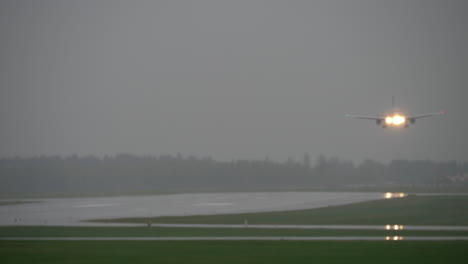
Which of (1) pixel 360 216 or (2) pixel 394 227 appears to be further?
(1) pixel 360 216

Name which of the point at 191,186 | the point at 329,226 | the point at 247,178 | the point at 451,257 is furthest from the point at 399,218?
the point at 247,178

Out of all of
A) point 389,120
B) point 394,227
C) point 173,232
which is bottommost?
point 173,232

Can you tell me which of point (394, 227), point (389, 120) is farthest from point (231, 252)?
point (389, 120)

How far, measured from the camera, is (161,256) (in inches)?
1171

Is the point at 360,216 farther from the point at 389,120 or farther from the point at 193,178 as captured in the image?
the point at 193,178

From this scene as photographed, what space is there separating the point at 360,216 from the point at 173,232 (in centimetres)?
2017

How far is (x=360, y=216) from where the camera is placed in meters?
56.7

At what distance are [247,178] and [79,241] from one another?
145 m

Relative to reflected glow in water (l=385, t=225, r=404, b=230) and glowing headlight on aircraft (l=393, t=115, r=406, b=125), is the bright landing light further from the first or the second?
reflected glow in water (l=385, t=225, r=404, b=230)

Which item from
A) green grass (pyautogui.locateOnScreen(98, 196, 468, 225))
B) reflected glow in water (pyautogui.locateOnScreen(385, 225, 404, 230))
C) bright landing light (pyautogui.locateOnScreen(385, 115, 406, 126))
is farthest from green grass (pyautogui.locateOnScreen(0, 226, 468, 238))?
bright landing light (pyautogui.locateOnScreen(385, 115, 406, 126))

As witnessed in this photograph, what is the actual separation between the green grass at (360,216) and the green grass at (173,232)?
7.40m

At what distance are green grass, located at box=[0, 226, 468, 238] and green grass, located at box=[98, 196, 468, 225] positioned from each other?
7.40 metres

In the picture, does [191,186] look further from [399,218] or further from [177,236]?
[177,236]

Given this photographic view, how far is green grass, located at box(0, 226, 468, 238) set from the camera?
136 ft
